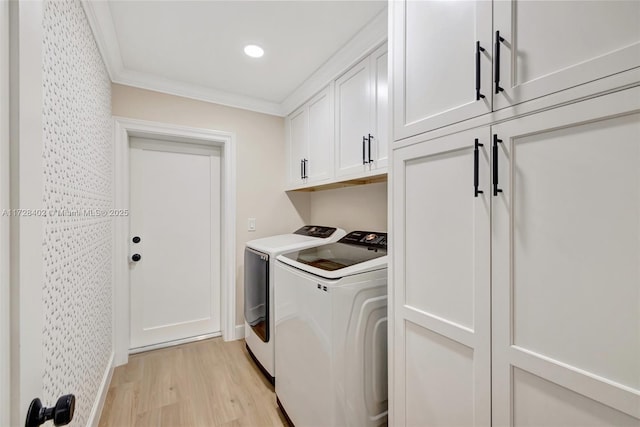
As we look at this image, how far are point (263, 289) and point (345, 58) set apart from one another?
180 centimetres

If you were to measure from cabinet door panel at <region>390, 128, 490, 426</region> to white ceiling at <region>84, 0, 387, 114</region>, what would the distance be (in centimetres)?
111

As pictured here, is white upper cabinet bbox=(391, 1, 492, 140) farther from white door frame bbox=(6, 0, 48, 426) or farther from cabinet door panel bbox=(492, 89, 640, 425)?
white door frame bbox=(6, 0, 48, 426)

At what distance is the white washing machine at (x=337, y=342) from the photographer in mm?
1294

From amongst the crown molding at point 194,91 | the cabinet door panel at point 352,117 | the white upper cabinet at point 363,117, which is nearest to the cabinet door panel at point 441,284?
the white upper cabinet at point 363,117

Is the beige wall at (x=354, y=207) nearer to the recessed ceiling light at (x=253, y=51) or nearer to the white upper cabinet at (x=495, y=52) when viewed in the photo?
the white upper cabinet at (x=495, y=52)

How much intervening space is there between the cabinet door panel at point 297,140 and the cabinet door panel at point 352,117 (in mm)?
550

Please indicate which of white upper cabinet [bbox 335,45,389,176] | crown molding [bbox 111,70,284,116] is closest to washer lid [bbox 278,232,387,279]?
white upper cabinet [bbox 335,45,389,176]

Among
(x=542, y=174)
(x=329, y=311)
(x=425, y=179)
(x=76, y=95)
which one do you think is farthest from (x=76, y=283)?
(x=542, y=174)

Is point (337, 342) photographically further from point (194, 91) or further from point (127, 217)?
point (194, 91)

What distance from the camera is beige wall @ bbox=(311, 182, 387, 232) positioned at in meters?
2.15

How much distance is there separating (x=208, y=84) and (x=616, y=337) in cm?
289

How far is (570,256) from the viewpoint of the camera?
702 mm

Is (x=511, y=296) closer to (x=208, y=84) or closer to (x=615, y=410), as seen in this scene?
(x=615, y=410)

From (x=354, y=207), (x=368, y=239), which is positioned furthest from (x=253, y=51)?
(x=368, y=239)
